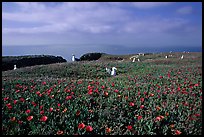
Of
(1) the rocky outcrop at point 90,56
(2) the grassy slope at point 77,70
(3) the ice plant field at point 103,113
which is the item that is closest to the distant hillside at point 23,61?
(1) the rocky outcrop at point 90,56

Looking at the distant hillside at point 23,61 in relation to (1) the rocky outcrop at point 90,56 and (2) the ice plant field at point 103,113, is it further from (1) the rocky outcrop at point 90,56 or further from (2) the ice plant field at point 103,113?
(2) the ice plant field at point 103,113

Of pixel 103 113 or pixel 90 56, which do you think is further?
pixel 90 56

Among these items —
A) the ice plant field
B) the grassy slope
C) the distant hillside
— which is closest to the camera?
the ice plant field

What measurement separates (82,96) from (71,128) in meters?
2.58

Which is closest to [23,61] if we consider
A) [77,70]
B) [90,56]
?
[90,56]

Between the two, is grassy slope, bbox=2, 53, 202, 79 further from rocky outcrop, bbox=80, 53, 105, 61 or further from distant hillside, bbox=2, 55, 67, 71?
rocky outcrop, bbox=80, 53, 105, 61

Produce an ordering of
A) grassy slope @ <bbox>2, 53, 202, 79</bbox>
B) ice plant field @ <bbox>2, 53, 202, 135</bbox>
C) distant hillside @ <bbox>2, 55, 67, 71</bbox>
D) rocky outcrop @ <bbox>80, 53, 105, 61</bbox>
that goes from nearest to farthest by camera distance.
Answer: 1. ice plant field @ <bbox>2, 53, 202, 135</bbox>
2. grassy slope @ <bbox>2, 53, 202, 79</bbox>
3. distant hillside @ <bbox>2, 55, 67, 71</bbox>
4. rocky outcrop @ <bbox>80, 53, 105, 61</bbox>

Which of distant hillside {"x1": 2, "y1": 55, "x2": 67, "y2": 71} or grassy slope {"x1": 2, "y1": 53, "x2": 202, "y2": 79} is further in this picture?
distant hillside {"x1": 2, "y1": 55, "x2": 67, "y2": 71}

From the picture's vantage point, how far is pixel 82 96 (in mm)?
8773

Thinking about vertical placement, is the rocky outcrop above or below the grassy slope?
above

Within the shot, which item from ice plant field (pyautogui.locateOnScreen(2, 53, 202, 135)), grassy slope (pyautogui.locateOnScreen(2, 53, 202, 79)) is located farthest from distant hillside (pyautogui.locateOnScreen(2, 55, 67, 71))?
ice plant field (pyautogui.locateOnScreen(2, 53, 202, 135))

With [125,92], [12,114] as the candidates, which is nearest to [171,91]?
[125,92]

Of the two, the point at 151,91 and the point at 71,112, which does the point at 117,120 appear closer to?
the point at 71,112

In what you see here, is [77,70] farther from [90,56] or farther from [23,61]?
[90,56]
